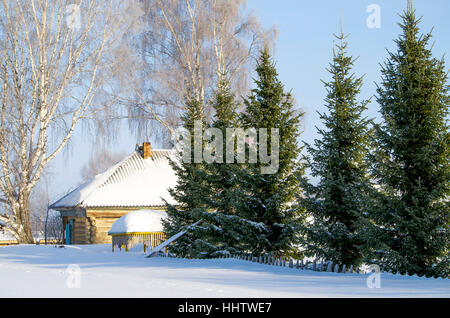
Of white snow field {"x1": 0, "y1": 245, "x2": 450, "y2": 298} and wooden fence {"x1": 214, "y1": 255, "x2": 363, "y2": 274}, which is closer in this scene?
white snow field {"x1": 0, "y1": 245, "x2": 450, "y2": 298}

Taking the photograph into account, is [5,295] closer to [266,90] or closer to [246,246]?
[246,246]

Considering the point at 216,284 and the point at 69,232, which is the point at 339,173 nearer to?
the point at 216,284

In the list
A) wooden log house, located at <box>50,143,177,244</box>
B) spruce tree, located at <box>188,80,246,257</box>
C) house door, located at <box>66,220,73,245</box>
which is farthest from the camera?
house door, located at <box>66,220,73,245</box>

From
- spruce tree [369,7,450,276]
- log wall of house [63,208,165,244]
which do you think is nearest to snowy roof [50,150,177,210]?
log wall of house [63,208,165,244]

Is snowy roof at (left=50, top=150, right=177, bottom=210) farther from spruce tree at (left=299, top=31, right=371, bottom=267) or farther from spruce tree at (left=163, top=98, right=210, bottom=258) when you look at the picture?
spruce tree at (left=299, top=31, right=371, bottom=267)

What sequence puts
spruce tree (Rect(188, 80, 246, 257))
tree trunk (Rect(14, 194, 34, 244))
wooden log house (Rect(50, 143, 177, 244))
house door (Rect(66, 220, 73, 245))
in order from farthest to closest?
1. house door (Rect(66, 220, 73, 245))
2. wooden log house (Rect(50, 143, 177, 244))
3. tree trunk (Rect(14, 194, 34, 244))
4. spruce tree (Rect(188, 80, 246, 257))

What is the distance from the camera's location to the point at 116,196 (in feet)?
115

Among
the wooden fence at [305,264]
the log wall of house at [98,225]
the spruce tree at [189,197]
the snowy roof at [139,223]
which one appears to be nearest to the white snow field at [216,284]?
the wooden fence at [305,264]

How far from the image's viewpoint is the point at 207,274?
11.8 metres

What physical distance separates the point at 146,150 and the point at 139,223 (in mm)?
10868

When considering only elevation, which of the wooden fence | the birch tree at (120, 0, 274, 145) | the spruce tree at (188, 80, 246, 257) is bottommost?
the wooden fence

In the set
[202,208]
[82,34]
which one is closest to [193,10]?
[82,34]

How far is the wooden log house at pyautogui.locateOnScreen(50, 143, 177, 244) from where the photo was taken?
113 feet

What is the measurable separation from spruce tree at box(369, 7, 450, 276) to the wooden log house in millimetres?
23824
